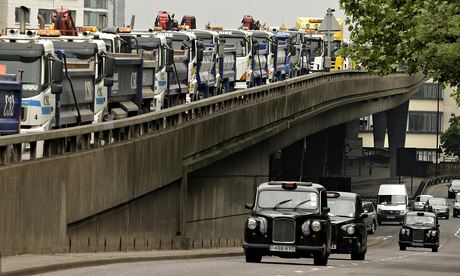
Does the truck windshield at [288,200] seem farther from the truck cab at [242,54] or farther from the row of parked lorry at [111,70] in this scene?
the truck cab at [242,54]

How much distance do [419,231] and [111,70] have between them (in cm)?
2747

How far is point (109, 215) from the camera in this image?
119ft

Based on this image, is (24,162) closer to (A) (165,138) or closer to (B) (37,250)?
(B) (37,250)

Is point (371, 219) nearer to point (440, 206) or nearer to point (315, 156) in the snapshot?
point (440, 206)

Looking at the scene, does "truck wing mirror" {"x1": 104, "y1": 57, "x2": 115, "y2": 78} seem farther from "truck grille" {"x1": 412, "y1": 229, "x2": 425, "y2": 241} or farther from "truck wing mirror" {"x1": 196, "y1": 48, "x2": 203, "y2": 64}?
"truck grille" {"x1": 412, "y1": 229, "x2": 425, "y2": 241}

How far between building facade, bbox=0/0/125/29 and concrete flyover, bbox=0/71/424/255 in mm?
51662

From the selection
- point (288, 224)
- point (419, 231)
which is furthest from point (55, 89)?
point (419, 231)

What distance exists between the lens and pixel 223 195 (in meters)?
56.7

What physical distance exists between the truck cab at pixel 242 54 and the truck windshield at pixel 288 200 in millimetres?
33311

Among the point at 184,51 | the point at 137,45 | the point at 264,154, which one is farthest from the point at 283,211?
the point at 264,154

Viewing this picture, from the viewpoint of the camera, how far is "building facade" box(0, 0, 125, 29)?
135m

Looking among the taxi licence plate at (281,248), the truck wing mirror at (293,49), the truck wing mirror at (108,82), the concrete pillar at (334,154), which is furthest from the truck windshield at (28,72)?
the concrete pillar at (334,154)

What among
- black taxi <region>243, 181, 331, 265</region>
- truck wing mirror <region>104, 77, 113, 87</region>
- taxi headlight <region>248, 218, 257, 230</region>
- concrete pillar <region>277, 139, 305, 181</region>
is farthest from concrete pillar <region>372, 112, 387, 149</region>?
taxi headlight <region>248, 218, 257, 230</region>

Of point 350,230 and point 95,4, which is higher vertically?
point 95,4
